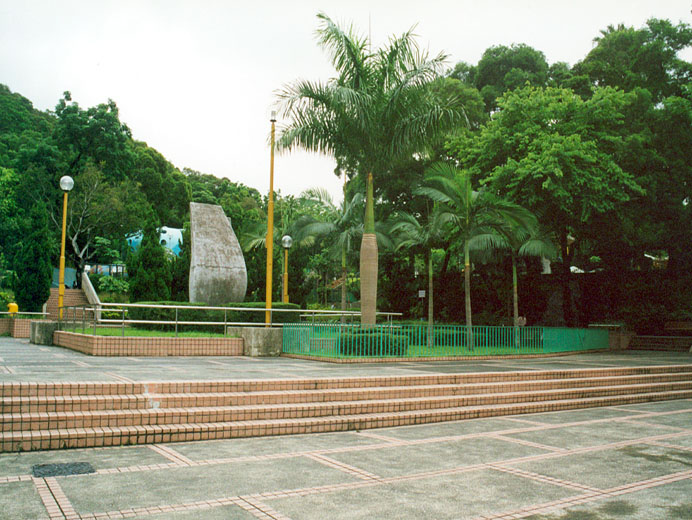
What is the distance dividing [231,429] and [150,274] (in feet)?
60.1

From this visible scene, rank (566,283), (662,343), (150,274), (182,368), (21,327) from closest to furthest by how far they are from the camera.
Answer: (182,368) → (21,327) → (150,274) → (662,343) → (566,283)

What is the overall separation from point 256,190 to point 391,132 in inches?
2041

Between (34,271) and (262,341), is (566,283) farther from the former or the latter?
(34,271)

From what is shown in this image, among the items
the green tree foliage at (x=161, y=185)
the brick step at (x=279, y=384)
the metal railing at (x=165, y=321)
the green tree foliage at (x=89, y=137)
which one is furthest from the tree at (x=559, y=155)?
the green tree foliage at (x=161, y=185)

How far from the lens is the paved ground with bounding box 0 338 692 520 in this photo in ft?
16.1

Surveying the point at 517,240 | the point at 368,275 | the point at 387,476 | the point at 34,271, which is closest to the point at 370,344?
the point at 368,275

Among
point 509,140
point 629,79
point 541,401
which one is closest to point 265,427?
point 541,401

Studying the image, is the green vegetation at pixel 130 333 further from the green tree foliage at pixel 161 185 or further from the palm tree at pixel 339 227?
the green tree foliage at pixel 161 185

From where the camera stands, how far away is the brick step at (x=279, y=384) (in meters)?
7.70

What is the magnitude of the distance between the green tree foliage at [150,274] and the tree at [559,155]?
13314 mm

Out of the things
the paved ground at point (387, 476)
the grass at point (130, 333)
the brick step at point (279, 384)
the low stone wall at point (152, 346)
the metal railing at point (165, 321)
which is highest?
the metal railing at point (165, 321)

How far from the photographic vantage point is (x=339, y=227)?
30719mm

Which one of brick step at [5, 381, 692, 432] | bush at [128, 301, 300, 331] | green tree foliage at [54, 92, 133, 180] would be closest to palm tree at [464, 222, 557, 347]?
bush at [128, 301, 300, 331]

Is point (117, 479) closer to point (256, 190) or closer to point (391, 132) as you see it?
point (391, 132)
